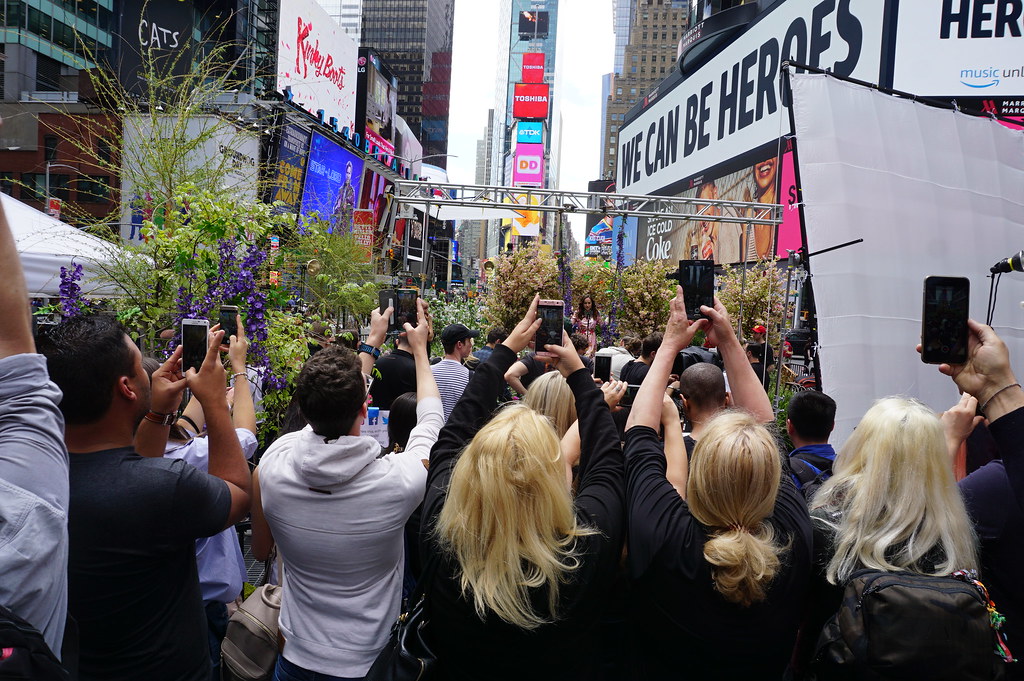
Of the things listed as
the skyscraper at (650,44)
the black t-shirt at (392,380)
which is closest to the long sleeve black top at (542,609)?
the black t-shirt at (392,380)

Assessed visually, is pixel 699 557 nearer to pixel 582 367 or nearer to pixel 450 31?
pixel 582 367

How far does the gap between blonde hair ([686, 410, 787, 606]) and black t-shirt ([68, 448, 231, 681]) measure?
1.50 m

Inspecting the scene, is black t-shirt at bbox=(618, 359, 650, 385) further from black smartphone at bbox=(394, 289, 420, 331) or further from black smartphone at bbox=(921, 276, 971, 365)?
black smartphone at bbox=(921, 276, 971, 365)

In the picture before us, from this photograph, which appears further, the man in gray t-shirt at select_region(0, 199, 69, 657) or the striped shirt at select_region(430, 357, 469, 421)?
the striped shirt at select_region(430, 357, 469, 421)

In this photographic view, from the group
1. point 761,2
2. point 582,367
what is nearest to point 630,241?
point 761,2

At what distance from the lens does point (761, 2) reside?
83.8ft

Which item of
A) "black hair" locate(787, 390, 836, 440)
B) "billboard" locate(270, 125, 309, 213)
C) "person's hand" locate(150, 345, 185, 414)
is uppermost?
"billboard" locate(270, 125, 309, 213)

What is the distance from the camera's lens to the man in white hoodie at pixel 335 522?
2.19 meters

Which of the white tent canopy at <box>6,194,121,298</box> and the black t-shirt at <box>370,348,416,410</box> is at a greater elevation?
the white tent canopy at <box>6,194,121,298</box>

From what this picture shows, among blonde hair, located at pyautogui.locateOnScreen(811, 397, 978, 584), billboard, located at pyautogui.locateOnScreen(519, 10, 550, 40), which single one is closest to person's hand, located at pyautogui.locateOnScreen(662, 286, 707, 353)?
blonde hair, located at pyautogui.locateOnScreen(811, 397, 978, 584)

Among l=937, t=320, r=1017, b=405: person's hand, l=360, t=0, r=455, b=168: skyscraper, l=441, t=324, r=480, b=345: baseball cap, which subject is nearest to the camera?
l=937, t=320, r=1017, b=405: person's hand

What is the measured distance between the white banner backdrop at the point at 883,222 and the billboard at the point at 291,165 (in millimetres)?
17069

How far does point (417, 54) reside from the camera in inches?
4210

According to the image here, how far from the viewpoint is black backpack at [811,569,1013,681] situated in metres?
1.75
